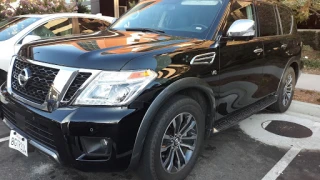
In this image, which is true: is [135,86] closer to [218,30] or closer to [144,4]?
[218,30]

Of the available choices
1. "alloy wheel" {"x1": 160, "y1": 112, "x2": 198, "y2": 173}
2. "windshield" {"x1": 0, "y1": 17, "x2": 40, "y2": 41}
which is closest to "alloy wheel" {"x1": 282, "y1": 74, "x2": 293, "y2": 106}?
"alloy wheel" {"x1": 160, "y1": 112, "x2": 198, "y2": 173}

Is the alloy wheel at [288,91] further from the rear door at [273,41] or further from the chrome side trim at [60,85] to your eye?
the chrome side trim at [60,85]

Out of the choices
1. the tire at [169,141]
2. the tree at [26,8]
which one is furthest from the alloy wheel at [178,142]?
the tree at [26,8]

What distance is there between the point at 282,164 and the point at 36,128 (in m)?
2.61

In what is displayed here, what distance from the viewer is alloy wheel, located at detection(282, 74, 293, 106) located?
514 cm

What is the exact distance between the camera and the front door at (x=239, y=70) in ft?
11.0

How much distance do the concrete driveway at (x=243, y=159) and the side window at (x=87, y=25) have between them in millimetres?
2556

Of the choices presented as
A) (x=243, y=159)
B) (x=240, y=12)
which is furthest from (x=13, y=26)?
(x=243, y=159)

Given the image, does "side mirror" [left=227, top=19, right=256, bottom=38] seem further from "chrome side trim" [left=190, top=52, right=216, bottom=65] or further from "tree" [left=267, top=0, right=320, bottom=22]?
"tree" [left=267, top=0, right=320, bottom=22]

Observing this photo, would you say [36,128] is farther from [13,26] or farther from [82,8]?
[82,8]

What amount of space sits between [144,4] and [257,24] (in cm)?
152

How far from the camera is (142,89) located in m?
2.41

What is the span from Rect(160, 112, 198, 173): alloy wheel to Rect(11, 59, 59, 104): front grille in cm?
104

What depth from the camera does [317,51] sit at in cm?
1122
